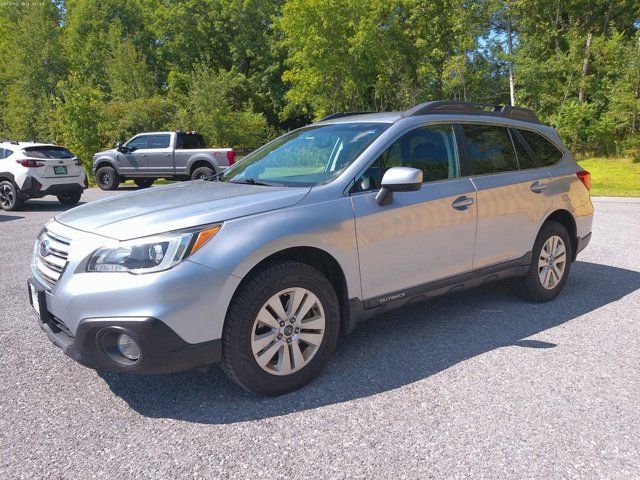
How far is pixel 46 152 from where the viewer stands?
12.3 metres

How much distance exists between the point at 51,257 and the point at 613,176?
66.9 ft

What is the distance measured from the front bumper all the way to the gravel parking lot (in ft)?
1.11

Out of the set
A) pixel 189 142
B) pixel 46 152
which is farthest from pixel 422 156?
pixel 189 142

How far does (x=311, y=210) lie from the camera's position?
3.16m

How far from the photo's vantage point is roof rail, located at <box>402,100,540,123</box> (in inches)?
156

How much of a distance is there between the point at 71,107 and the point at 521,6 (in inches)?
836

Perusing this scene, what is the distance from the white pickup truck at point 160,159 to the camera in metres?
17.1

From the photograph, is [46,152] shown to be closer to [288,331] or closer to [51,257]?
[51,257]

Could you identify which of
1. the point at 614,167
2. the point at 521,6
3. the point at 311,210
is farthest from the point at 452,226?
the point at 521,6

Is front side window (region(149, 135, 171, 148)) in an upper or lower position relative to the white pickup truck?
upper

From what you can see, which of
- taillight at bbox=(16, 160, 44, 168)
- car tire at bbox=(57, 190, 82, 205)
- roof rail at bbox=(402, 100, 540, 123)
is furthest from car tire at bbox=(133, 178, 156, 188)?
roof rail at bbox=(402, 100, 540, 123)

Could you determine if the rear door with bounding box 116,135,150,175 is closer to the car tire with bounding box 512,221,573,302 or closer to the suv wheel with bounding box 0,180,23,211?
the suv wheel with bounding box 0,180,23,211

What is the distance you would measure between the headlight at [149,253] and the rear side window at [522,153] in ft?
10.1

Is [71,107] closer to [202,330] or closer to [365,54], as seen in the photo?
[365,54]
